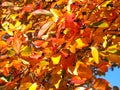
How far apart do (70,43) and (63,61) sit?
0.30 ft

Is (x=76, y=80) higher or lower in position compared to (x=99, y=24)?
lower

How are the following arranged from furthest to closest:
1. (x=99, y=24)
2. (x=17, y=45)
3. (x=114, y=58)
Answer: (x=17, y=45) → (x=99, y=24) → (x=114, y=58)

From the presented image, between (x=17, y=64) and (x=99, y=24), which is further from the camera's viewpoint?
(x=17, y=64)

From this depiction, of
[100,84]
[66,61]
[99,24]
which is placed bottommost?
[100,84]

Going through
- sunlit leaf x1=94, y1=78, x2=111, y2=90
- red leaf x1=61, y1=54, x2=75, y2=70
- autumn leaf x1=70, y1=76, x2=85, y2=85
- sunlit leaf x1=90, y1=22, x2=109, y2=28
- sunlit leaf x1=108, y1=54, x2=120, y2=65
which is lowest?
sunlit leaf x1=94, y1=78, x2=111, y2=90

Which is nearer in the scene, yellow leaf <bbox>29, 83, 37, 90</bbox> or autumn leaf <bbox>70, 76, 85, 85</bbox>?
autumn leaf <bbox>70, 76, 85, 85</bbox>

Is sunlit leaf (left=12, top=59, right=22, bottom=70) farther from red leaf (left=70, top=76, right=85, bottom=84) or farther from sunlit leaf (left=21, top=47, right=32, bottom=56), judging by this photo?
red leaf (left=70, top=76, right=85, bottom=84)

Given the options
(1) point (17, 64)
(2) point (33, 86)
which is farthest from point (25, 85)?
(1) point (17, 64)

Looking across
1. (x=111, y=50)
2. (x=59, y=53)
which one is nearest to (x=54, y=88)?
(x=59, y=53)

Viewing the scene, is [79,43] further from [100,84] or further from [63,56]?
[100,84]

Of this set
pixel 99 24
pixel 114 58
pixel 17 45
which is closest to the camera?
pixel 114 58

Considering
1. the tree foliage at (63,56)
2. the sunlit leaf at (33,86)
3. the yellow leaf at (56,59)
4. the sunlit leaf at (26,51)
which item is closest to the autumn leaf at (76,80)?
the tree foliage at (63,56)

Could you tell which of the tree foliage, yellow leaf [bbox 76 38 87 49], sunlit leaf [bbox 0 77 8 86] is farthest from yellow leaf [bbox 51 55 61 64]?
sunlit leaf [bbox 0 77 8 86]

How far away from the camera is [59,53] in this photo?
1.44m
